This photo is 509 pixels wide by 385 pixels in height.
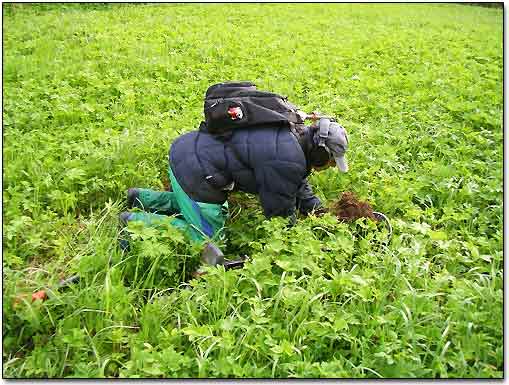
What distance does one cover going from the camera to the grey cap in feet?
11.7

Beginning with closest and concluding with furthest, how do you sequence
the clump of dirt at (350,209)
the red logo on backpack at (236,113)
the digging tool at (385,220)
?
the red logo on backpack at (236,113), the digging tool at (385,220), the clump of dirt at (350,209)

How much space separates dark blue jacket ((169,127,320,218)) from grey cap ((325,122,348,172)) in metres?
0.16

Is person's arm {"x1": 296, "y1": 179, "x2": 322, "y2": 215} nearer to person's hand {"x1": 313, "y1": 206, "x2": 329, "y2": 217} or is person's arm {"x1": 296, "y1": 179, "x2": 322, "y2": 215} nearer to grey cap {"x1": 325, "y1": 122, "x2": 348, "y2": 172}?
person's hand {"x1": 313, "y1": 206, "x2": 329, "y2": 217}

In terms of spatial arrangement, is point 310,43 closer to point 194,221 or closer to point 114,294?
point 194,221

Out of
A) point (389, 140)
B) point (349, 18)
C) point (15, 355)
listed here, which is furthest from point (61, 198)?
point (349, 18)

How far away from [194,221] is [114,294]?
0.91 metres

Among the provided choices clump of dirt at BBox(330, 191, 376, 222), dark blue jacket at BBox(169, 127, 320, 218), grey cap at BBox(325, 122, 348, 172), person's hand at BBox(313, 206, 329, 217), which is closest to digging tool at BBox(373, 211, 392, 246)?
clump of dirt at BBox(330, 191, 376, 222)

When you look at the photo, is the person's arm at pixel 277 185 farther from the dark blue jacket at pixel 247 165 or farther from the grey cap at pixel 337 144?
the grey cap at pixel 337 144

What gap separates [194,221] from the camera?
3.76 meters

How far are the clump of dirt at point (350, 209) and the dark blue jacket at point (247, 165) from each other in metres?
0.58

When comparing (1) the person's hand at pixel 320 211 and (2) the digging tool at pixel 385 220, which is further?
(1) the person's hand at pixel 320 211

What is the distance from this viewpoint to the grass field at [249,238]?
9.23 feet

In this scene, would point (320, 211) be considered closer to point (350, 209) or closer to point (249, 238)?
point (350, 209)

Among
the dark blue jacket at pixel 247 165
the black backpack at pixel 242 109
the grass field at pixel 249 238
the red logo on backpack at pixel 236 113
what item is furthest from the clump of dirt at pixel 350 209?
the red logo on backpack at pixel 236 113
